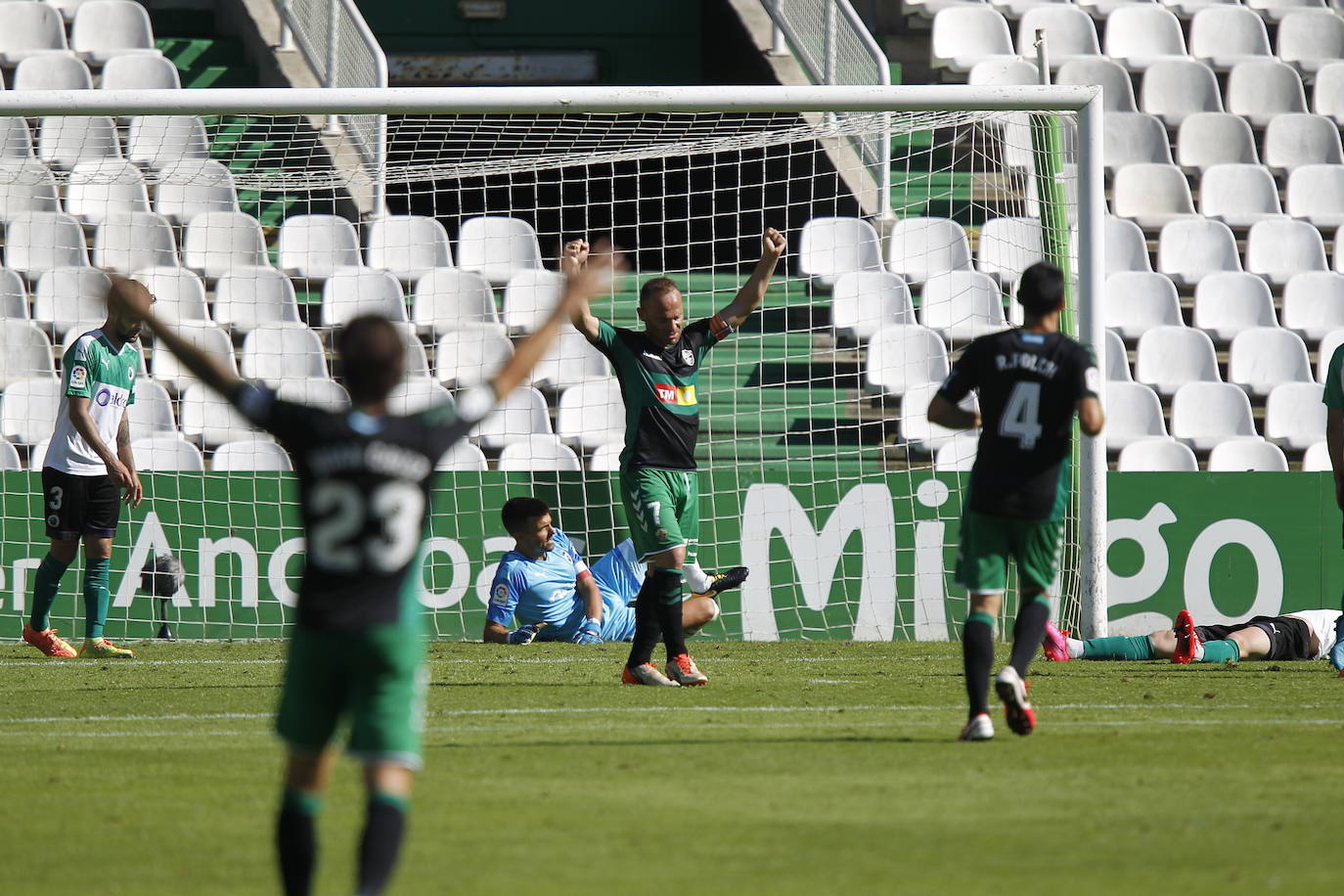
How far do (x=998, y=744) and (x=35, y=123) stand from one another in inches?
448

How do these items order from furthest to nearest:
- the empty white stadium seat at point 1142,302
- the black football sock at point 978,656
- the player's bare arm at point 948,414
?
the empty white stadium seat at point 1142,302, the player's bare arm at point 948,414, the black football sock at point 978,656

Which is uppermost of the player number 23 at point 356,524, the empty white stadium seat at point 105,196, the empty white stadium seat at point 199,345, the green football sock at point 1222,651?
the empty white stadium seat at point 105,196

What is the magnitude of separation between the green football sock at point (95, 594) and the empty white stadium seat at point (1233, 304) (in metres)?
9.22

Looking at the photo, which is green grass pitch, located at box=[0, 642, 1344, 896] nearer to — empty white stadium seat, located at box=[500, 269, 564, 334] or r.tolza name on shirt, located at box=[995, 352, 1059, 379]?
r.tolza name on shirt, located at box=[995, 352, 1059, 379]

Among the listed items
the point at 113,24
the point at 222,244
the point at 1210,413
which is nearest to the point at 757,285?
the point at 222,244

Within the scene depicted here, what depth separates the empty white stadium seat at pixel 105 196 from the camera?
12.8 meters

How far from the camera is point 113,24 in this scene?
52.8ft

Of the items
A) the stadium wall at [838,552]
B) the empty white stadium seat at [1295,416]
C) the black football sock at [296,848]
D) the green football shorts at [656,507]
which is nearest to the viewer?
the black football sock at [296,848]

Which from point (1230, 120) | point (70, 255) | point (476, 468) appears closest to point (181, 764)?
point (476, 468)

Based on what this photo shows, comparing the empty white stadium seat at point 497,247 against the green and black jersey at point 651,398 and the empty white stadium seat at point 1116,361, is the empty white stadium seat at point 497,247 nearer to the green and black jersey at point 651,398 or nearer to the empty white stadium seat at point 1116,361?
the empty white stadium seat at point 1116,361

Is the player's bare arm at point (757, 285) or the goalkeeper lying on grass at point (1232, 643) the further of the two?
the goalkeeper lying on grass at point (1232, 643)

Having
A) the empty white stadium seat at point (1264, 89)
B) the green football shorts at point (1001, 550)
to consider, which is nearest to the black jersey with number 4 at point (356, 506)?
the green football shorts at point (1001, 550)

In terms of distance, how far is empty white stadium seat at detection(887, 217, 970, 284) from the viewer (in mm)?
12984

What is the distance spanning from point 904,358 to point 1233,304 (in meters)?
3.77
